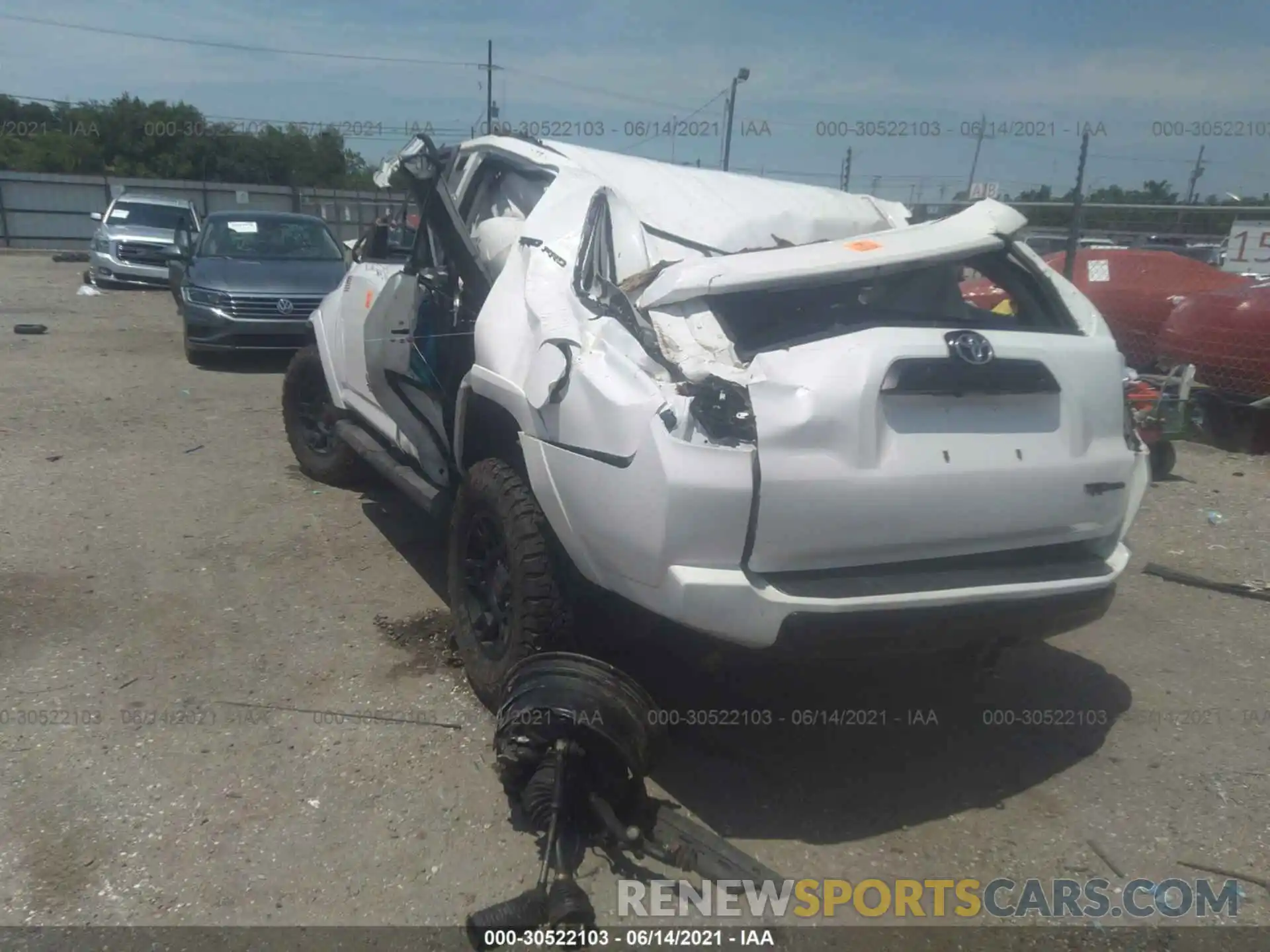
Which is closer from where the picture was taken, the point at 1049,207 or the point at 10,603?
the point at 10,603

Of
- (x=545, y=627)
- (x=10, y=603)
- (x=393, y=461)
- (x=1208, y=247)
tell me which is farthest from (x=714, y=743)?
(x=1208, y=247)

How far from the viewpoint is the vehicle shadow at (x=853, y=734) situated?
10.6 ft

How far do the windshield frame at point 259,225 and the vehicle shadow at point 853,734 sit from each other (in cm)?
848

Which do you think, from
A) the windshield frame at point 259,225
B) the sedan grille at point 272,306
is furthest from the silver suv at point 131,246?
the sedan grille at point 272,306

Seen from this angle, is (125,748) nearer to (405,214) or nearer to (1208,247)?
(405,214)

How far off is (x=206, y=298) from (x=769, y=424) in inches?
353

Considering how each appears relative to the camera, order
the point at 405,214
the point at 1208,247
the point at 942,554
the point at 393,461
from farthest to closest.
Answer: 1. the point at 1208,247
2. the point at 405,214
3. the point at 393,461
4. the point at 942,554

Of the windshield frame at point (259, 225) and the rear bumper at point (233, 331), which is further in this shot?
the windshield frame at point (259, 225)

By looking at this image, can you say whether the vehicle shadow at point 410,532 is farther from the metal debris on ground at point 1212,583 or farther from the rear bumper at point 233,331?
the rear bumper at point 233,331

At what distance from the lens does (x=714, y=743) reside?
3.62 meters

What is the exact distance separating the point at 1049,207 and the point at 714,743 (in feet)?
27.7

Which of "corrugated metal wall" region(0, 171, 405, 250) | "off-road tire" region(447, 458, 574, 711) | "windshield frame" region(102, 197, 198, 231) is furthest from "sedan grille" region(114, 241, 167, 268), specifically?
"off-road tire" region(447, 458, 574, 711)

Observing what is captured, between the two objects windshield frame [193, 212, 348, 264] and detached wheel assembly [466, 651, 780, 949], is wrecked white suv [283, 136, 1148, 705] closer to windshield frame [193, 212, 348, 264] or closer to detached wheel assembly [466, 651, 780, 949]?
detached wheel assembly [466, 651, 780, 949]

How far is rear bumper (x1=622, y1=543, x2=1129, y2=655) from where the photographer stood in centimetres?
278
